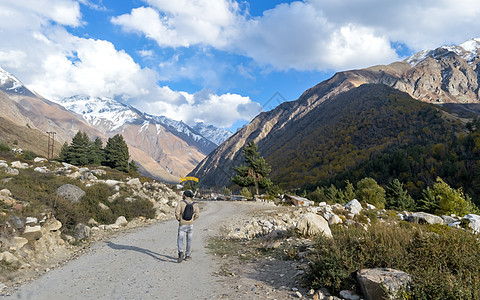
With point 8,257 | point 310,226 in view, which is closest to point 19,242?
point 8,257

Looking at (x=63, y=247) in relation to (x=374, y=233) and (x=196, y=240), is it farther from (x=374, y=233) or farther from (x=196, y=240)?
(x=374, y=233)

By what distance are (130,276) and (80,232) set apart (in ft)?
19.1

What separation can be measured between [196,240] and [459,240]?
9127mm

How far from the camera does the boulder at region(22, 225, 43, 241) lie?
8.23m

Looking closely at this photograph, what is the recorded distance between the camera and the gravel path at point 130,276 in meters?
5.50

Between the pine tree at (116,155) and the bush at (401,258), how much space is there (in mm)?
55606

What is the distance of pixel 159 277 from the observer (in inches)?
259

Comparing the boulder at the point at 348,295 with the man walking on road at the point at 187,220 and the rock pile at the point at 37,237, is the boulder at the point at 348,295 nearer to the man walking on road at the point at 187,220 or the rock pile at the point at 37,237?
the man walking on road at the point at 187,220

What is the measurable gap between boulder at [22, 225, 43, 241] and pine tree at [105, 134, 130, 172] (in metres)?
49.5

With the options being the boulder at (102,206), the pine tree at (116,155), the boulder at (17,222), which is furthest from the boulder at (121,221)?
the pine tree at (116,155)

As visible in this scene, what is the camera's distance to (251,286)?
595 cm

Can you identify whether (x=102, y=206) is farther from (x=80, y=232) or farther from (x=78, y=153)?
(x=78, y=153)

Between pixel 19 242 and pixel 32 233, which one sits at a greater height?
pixel 32 233

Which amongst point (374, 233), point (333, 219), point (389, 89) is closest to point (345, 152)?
point (389, 89)
